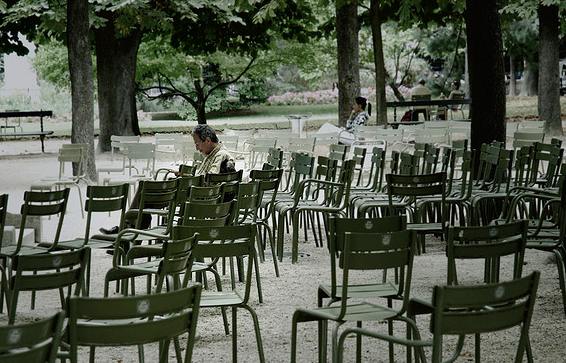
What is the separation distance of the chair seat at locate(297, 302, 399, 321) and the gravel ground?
3.77 feet

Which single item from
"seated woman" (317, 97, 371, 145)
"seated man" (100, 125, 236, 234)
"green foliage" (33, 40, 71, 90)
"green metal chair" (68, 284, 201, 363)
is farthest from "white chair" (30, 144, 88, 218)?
"green foliage" (33, 40, 71, 90)

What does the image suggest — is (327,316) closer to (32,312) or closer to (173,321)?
(173,321)

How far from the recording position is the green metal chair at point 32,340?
3988mm

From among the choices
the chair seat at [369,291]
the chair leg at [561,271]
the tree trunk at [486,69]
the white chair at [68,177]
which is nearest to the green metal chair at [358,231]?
the chair seat at [369,291]

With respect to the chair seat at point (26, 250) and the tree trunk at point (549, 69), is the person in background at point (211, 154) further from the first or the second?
the tree trunk at point (549, 69)

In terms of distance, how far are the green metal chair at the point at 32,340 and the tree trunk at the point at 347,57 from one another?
74.0 feet

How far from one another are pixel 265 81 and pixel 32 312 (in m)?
43.1

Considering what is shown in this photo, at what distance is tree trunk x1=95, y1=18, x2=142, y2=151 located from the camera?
28.8 metres

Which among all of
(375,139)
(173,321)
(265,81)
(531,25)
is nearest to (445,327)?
(173,321)

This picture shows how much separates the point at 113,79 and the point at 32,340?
2535 centimetres

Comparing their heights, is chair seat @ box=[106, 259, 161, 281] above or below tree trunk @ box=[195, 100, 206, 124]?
below

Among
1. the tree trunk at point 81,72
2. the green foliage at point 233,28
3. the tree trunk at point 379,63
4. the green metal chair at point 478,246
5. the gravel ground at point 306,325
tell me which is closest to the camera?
the green metal chair at point 478,246

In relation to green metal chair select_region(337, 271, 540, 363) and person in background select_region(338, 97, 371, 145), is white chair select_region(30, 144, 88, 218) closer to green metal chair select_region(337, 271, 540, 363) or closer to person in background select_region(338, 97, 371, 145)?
person in background select_region(338, 97, 371, 145)

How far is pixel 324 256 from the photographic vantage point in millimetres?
12375
